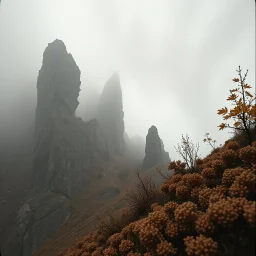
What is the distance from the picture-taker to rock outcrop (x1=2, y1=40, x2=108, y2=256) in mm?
31683

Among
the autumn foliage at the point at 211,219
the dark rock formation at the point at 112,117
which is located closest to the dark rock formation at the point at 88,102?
the dark rock formation at the point at 112,117

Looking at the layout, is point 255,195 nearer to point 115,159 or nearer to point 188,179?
point 188,179

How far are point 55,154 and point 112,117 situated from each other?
39.2 m

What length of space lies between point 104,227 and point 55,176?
126 feet

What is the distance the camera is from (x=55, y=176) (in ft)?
130

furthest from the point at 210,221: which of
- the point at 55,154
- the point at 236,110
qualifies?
the point at 55,154

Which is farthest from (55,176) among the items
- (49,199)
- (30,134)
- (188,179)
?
(188,179)

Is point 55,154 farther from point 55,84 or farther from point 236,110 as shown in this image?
point 236,110

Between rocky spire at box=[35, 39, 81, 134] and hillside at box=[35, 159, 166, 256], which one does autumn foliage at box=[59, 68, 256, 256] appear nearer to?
hillside at box=[35, 159, 166, 256]

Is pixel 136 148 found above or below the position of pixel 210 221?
above

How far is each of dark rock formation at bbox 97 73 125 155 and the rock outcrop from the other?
8216mm

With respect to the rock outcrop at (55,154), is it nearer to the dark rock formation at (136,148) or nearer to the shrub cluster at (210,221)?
the dark rock formation at (136,148)

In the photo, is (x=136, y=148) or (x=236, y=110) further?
(x=136, y=148)

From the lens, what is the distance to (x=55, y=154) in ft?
139
